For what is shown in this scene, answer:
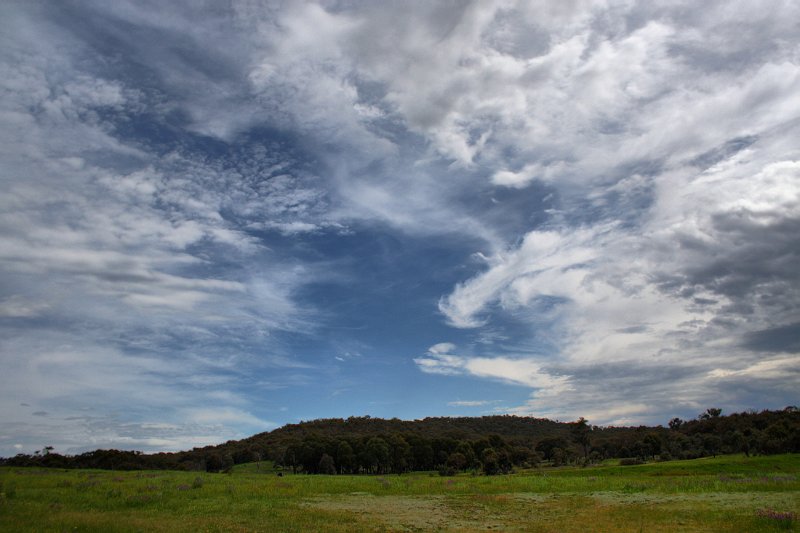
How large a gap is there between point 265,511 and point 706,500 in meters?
30.4

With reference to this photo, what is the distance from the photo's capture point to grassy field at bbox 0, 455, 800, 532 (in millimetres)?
25641

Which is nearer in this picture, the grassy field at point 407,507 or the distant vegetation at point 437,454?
the grassy field at point 407,507

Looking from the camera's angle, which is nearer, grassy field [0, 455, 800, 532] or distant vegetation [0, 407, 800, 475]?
grassy field [0, 455, 800, 532]

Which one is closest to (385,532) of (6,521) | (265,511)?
(265,511)

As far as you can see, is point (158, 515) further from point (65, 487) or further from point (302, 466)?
point (302, 466)

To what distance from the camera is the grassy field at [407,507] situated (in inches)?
1009

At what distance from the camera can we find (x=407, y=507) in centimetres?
3512

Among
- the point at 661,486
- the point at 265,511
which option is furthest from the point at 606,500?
the point at 265,511

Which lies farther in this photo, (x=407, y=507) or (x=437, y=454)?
(x=437, y=454)

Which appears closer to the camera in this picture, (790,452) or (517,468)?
(790,452)

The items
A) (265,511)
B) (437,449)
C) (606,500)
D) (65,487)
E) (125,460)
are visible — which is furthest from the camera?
(437,449)

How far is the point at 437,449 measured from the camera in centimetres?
12662

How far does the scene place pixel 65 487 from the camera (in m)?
41.9

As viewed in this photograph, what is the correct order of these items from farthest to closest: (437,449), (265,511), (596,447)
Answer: (596,447)
(437,449)
(265,511)
